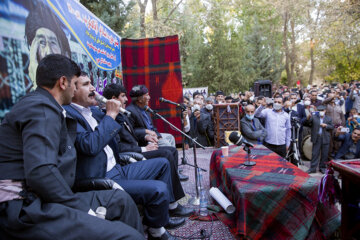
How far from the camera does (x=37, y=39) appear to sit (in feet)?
8.32

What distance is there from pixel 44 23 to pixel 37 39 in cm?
23

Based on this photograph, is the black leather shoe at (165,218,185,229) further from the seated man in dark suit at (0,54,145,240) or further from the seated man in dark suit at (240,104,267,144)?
the seated man in dark suit at (240,104,267,144)

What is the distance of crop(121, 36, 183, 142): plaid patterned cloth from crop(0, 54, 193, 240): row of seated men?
3607 millimetres

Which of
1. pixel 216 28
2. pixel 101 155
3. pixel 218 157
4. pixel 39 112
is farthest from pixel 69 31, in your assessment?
pixel 216 28

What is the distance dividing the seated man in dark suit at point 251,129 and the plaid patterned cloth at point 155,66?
1.65m

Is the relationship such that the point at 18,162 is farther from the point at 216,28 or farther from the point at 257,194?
the point at 216,28

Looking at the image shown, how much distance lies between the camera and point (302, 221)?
2.39 m

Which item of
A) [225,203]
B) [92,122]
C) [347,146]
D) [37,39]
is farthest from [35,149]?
[347,146]

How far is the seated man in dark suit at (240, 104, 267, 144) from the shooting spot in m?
4.94

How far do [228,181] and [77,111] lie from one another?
1793 mm

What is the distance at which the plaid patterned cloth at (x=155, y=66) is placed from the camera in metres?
5.79

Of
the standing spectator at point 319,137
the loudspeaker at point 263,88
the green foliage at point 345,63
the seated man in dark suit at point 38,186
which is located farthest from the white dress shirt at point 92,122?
the green foliage at point 345,63

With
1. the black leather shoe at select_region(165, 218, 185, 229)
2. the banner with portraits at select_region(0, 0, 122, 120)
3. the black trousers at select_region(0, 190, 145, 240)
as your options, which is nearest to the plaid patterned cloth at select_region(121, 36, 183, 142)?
the banner with portraits at select_region(0, 0, 122, 120)

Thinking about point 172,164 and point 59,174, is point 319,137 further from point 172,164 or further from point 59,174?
point 59,174
